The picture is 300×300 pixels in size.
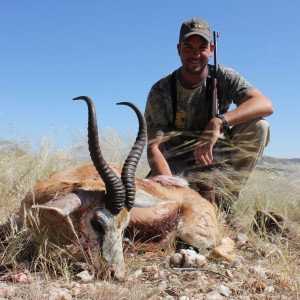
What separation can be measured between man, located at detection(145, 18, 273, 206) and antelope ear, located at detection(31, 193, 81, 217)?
2.31 meters

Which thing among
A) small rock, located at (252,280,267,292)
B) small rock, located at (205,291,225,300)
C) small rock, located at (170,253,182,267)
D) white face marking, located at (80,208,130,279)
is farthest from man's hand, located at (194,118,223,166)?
small rock, located at (205,291,225,300)

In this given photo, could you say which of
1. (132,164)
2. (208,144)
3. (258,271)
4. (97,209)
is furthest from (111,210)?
(208,144)

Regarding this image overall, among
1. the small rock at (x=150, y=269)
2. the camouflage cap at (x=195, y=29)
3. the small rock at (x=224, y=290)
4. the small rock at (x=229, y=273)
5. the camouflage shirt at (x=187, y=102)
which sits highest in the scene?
the camouflage cap at (x=195, y=29)

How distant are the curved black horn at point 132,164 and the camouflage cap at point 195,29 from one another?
8.96ft

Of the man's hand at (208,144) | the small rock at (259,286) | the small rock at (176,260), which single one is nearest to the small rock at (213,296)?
the small rock at (259,286)

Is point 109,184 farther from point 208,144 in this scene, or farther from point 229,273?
point 208,144

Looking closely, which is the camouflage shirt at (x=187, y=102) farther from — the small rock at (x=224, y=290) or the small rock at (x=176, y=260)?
the small rock at (x=224, y=290)

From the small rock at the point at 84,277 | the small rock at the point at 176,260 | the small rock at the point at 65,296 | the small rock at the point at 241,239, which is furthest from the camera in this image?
the small rock at the point at 241,239

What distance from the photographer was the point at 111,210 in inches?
182

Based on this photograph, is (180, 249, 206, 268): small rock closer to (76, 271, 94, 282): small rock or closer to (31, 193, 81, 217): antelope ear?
(76, 271, 94, 282): small rock

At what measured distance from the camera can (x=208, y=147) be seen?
605cm

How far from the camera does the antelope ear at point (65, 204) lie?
4.43 meters

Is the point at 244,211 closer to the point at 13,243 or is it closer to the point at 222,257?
the point at 222,257

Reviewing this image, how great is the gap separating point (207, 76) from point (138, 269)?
12.3 feet
